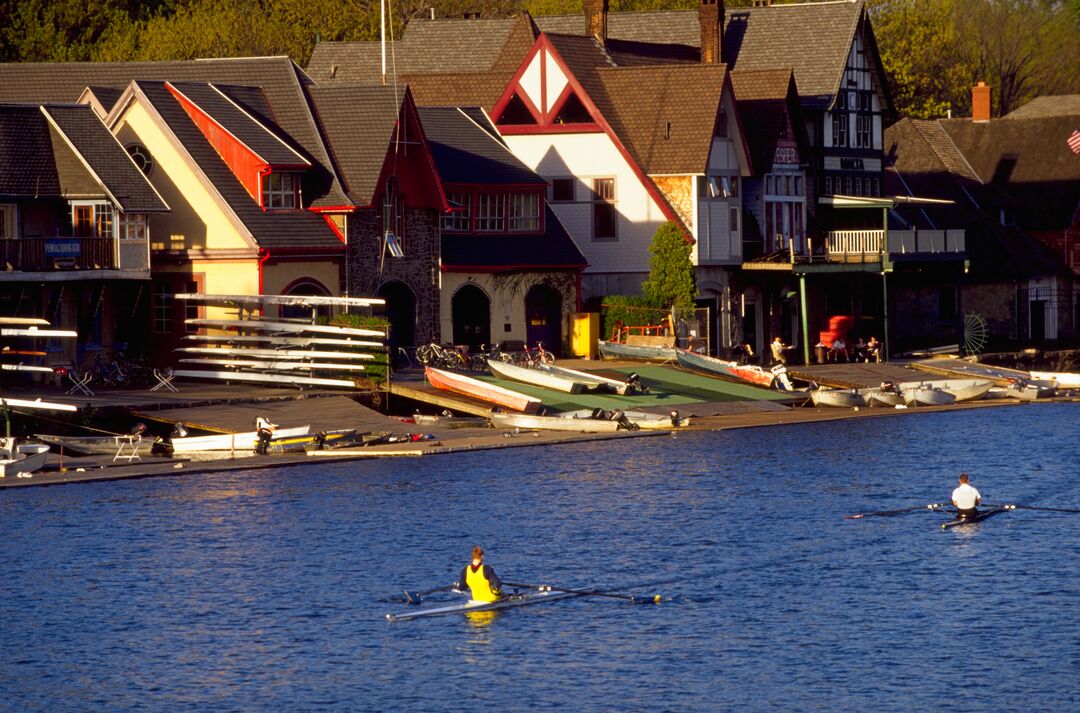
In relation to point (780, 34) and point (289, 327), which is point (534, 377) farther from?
point (780, 34)

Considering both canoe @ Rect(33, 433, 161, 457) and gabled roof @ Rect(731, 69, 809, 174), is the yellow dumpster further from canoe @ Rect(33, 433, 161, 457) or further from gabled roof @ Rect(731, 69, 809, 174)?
canoe @ Rect(33, 433, 161, 457)

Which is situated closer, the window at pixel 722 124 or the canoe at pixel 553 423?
the canoe at pixel 553 423

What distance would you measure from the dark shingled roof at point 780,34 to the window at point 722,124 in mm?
10483

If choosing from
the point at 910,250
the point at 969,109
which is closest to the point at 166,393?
the point at 910,250

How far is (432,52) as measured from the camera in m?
96.6

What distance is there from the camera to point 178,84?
69625 mm

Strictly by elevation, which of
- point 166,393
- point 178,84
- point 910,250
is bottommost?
point 166,393

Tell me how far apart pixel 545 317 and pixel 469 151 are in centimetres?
738

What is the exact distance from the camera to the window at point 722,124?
265ft

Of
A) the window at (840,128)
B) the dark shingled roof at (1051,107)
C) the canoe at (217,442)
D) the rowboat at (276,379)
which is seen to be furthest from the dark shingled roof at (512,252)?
the dark shingled roof at (1051,107)

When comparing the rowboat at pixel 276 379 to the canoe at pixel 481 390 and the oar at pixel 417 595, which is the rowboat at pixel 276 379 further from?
the oar at pixel 417 595

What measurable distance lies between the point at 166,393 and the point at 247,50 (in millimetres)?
55578

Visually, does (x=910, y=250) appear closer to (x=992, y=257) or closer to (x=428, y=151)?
(x=992, y=257)

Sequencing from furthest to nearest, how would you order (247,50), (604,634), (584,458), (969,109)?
1. (969,109)
2. (247,50)
3. (584,458)
4. (604,634)
